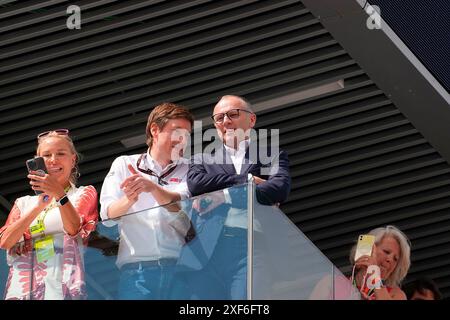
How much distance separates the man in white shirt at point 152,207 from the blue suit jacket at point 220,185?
84 millimetres

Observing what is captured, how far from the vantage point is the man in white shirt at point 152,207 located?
9.00 m

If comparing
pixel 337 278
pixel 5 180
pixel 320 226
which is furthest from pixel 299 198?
pixel 337 278

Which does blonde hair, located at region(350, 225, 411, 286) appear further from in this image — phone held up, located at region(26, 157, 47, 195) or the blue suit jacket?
phone held up, located at region(26, 157, 47, 195)

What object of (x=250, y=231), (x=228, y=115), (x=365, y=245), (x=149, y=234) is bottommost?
(x=250, y=231)

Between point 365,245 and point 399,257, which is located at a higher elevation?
point 399,257

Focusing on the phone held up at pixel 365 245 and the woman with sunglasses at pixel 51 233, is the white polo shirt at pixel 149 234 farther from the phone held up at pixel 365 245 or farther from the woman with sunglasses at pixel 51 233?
the phone held up at pixel 365 245

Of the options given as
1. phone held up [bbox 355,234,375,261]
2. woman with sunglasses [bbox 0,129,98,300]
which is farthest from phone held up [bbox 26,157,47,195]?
phone held up [bbox 355,234,375,261]

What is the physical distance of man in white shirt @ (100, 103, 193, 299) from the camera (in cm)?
900

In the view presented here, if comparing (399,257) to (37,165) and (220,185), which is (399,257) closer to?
(220,185)

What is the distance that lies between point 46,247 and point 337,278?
1.67m

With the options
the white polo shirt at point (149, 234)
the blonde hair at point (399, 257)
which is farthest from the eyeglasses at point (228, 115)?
the blonde hair at point (399, 257)

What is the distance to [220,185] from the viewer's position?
9500 mm

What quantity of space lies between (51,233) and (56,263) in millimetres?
209

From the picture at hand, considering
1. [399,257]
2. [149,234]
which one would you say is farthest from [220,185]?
[399,257]
